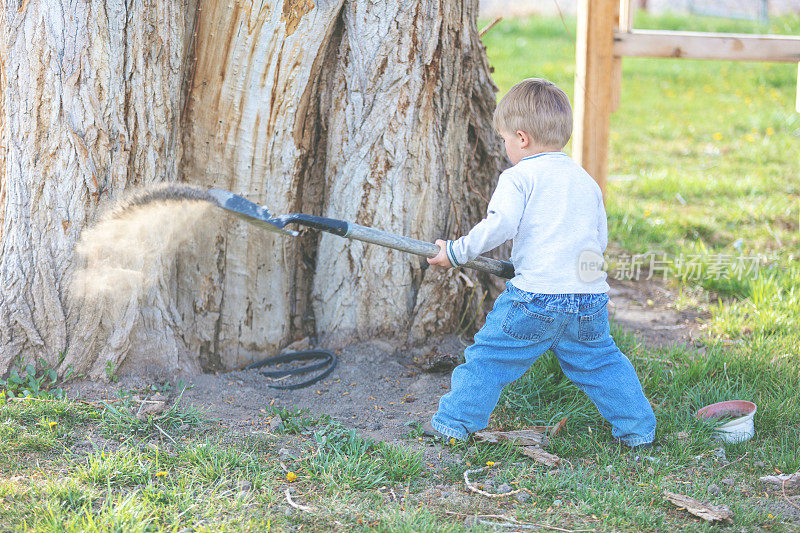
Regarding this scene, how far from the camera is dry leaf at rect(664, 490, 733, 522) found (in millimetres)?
2471

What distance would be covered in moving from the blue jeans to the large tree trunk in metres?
0.79

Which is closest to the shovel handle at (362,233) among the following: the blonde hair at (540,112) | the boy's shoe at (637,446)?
the blonde hair at (540,112)

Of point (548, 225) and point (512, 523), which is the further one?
point (548, 225)

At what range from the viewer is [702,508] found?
2.51 meters

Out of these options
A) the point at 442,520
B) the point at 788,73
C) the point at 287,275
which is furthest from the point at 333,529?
the point at 788,73

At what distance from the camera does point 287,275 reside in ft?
12.1

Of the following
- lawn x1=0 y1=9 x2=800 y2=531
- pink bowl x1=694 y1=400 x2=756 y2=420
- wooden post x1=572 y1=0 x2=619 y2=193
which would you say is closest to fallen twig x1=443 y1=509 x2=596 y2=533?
lawn x1=0 y1=9 x2=800 y2=531

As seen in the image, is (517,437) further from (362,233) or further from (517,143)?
(517,143)

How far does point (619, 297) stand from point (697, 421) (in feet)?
5.36

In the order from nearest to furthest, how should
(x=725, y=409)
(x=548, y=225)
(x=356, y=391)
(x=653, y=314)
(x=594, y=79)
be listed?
(x=548, y=225), (x=725, y=409), (x=356, y=391), (x=594, y=79), (x=653, y=314)

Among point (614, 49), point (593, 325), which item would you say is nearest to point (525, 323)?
point (593, 325)

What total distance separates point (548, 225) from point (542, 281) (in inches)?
8.2

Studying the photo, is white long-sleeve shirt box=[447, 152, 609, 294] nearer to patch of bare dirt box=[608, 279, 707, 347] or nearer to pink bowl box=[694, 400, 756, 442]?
pink bowl box=[694, 400, 756, 442]

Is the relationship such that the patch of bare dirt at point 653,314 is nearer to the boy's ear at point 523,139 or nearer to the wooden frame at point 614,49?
the wooden frame at point 614,49
